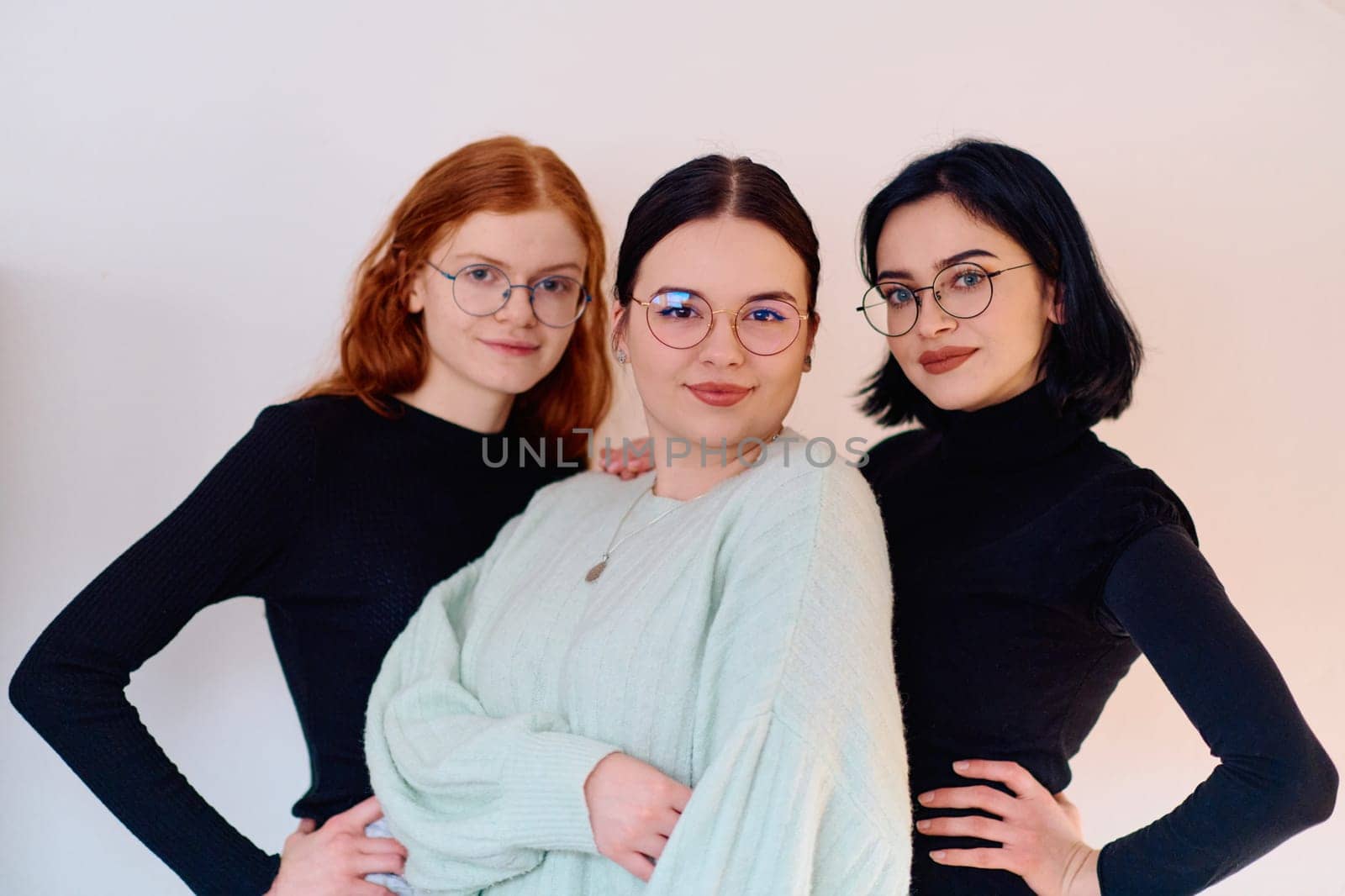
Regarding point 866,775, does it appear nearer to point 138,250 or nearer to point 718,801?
point 718,801

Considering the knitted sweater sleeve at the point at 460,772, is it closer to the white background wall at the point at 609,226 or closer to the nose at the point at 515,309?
the nose at the point at 515,309

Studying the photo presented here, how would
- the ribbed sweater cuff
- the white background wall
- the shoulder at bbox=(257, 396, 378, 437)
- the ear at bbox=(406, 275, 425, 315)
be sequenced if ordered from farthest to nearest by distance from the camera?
the white background wall, the ear at bbox=(406, 275, 425, 315), the shoulder at bbox=(257, 396, 378, 437), the ribbed sweater cuff

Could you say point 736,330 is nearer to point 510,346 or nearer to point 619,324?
point 619,324

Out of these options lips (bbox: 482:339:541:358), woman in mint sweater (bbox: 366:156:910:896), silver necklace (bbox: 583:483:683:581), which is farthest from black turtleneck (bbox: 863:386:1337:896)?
lips (bbox: 482:339:541:358)

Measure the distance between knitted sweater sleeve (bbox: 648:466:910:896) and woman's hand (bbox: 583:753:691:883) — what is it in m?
0.05

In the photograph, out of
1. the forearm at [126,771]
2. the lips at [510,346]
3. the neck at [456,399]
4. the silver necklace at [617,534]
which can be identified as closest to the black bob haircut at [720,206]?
the silver necklace at [617,534]

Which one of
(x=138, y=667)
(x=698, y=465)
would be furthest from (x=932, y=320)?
(x=138, y=667)

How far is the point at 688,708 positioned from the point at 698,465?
0.39 m

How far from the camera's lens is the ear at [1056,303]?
1583mm

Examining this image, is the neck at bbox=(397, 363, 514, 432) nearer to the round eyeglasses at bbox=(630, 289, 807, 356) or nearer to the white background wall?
the white background wall

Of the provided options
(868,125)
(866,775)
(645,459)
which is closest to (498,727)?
(866,775)

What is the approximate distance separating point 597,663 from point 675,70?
1.48 m

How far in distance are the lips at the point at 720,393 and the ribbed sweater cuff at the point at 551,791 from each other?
1.51 ft

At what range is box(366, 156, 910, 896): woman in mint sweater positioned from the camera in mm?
1138
